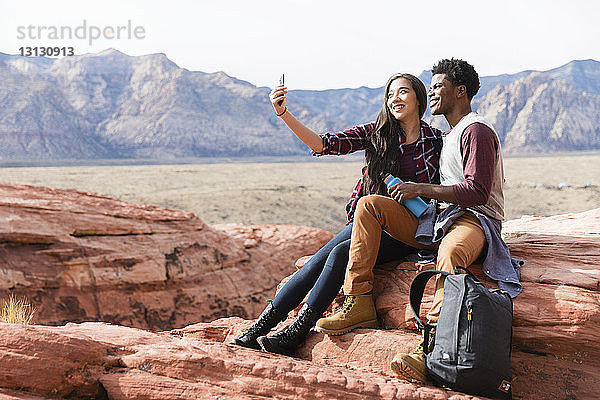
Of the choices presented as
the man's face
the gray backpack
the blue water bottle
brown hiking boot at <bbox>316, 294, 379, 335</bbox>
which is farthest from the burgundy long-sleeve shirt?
brown hiking boot at <bbox>316, 294, 379, 335</bbox>

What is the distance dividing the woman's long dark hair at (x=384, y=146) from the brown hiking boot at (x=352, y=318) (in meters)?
0.75

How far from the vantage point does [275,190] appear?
32.7m

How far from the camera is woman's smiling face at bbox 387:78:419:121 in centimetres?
Result: 414

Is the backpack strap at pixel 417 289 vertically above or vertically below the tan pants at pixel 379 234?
below

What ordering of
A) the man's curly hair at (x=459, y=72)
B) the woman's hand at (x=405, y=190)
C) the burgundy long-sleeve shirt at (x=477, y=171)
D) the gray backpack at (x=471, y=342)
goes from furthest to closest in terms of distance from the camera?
the man's curly hair at (x=459, y=72) < the woman's hand at (x=405, y=190) < the burgundy long-sleeve shirt at (x=477, y=171) < the gray backpack at (x=471, y=342)

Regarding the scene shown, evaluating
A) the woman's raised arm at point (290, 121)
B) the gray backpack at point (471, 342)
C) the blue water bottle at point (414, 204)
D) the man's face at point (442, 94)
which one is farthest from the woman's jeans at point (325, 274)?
the man's face at point (442, 94)

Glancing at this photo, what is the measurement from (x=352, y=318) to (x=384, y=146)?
3.82ft

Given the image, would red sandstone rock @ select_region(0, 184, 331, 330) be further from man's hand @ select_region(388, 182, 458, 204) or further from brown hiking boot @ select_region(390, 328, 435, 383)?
brown hiking boot @ select_region(390, 328, 435, 383)

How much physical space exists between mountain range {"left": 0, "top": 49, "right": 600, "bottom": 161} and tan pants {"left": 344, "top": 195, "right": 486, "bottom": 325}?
77176 mm

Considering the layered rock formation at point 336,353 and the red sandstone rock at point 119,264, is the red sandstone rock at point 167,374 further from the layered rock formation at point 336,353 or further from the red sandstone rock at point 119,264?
the red sandstone rock at point 119,264

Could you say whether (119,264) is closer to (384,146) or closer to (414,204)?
(384,146)

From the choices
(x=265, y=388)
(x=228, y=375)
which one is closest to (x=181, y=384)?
(x=228, y=375)

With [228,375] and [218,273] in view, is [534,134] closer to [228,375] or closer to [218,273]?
[218,273]

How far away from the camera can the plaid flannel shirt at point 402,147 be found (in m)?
4.07
